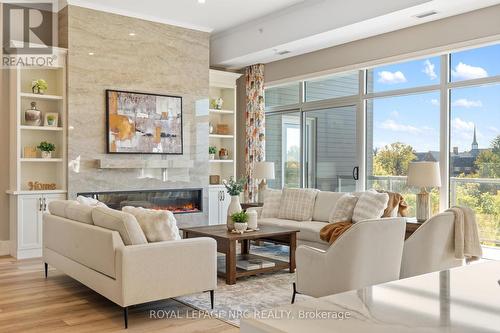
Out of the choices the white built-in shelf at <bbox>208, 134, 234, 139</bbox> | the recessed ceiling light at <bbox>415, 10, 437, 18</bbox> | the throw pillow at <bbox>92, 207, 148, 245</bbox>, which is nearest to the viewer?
the throw pillow at <bbox>92, 207, 148, 245</bbox>

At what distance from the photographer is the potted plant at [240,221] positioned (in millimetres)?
5102

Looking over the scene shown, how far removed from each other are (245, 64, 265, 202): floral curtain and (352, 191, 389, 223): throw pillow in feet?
9.83

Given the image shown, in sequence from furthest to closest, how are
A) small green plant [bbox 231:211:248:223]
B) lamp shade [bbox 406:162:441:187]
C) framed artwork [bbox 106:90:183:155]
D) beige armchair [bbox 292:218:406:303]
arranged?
framed artwork [bbox 106:90:183:155], small green plant [bbox 231:211:248:223], lamp shade [bbox 406:162:441:187], beige armchair [bbox 292:218:406:303]

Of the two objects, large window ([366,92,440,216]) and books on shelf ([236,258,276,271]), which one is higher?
large window ([366,92,440,216])

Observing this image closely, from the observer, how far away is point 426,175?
5055 millimetres

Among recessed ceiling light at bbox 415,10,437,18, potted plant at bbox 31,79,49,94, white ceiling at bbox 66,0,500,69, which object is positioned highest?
white ceiling at bbox 66,0,500,69

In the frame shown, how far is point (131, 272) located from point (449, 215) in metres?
2.57

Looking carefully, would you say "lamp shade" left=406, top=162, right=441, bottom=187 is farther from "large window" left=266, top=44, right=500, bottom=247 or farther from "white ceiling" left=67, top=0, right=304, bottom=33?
"white ceiling" left=67, top=0, right=304, bottom=33

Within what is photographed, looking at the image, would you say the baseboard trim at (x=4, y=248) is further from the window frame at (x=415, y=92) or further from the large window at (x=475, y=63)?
the large window at (x=475, y=63)

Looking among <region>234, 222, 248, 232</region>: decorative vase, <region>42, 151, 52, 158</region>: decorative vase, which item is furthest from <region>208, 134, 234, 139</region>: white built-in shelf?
<region>234, 222, 248, 232</region>: decorative vase

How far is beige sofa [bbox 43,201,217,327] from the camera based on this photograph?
11.6 ft

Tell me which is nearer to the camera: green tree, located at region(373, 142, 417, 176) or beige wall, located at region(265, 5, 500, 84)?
beige wall, located at region(265, 5, 500, 84)

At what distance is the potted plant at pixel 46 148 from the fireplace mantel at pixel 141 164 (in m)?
0.63

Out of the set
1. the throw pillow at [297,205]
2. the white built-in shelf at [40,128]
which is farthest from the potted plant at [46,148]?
the throw pillow at [297,205]
